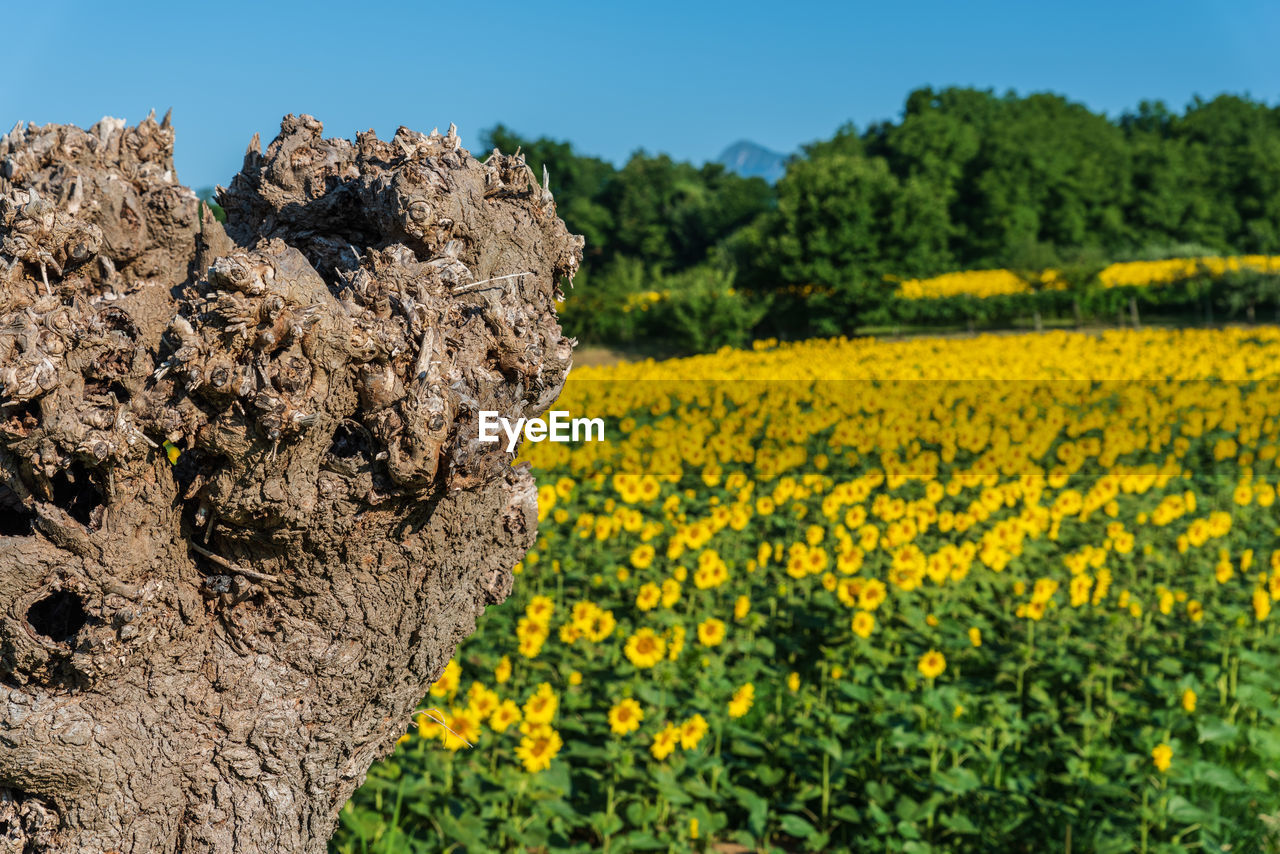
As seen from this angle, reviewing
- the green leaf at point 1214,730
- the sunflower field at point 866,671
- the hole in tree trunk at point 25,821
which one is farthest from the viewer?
the green leaf at point 1214,730

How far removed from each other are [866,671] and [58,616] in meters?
3.81

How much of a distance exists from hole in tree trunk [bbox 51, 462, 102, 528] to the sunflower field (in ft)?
4.24

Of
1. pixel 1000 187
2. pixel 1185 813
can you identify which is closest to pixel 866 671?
pixel 1185 813

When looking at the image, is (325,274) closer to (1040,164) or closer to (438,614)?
(438,614)

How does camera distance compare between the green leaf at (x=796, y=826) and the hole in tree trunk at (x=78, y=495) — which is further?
the green leaf at (x=796, y=826)

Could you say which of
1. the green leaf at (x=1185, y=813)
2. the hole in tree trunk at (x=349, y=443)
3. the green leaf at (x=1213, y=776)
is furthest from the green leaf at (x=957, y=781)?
the hole in tree trunk at (x=349, y=443)

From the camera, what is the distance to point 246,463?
1336mm

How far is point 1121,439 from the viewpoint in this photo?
26.4 ft

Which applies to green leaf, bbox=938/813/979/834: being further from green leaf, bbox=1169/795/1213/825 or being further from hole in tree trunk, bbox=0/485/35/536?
hole in tree trunk, bbox=0/485/35/536

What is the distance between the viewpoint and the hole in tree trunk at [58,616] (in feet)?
4.88

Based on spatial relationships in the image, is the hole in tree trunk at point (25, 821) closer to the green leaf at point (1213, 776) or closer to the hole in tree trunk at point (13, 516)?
the hole in tree trunk at point (13, 516)

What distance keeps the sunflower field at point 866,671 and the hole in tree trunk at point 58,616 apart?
45.9 inches

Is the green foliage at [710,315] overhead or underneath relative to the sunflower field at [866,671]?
overhead

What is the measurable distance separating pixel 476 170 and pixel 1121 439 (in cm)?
789
